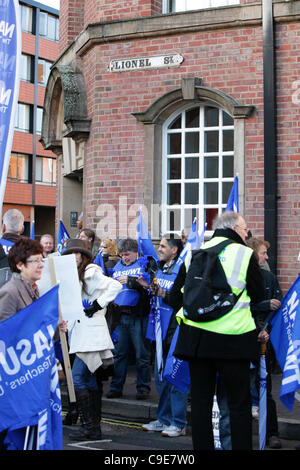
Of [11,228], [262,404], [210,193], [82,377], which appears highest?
[210,193]

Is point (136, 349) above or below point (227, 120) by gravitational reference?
below

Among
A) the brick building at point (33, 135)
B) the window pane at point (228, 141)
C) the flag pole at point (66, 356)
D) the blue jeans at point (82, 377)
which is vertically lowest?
the blue jeans at point (82, 377)

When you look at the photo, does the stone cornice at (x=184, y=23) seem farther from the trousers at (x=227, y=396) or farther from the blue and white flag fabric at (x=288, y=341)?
the trousers at (x=227, y=396)

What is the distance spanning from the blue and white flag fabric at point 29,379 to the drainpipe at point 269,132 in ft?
20.7

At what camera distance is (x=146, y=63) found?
11.8m

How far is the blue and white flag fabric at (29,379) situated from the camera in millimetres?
4695

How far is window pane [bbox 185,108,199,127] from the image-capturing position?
11.9 metres

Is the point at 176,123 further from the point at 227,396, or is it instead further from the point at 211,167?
the point at 227,396

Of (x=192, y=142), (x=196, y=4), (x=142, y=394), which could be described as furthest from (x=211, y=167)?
(x=142, y=394)

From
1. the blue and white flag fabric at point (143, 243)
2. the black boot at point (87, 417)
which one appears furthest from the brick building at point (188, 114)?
the black boot at point (87, 417)

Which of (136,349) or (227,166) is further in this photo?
(227,166)

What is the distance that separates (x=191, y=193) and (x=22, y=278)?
6.93 metres
